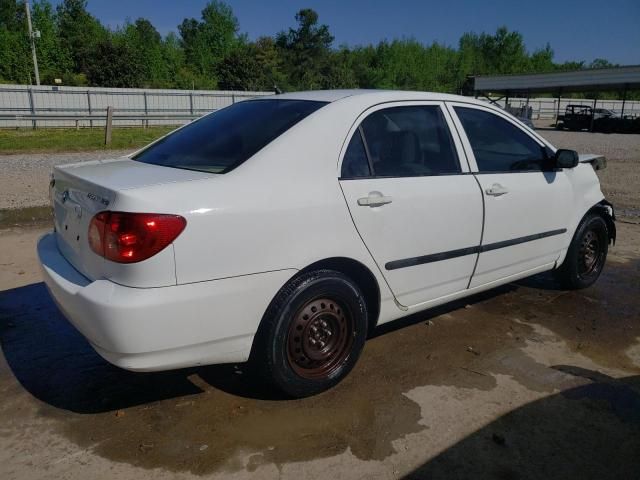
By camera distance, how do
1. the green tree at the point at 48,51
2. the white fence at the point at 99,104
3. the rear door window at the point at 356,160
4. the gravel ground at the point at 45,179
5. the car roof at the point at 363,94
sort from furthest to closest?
the green tree at the point at 48,51
the white fence at the point at 99,104
the gravel ground at the point at 45,179
the car roof at the point at 363,94
the rear door window at the point at 356,160

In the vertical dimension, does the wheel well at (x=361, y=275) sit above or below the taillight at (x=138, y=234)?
below

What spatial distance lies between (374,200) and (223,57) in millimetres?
69077

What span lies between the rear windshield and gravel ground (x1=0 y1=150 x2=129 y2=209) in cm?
543

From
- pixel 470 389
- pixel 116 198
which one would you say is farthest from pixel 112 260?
pixel 470 389

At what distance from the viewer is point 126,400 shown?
307cm

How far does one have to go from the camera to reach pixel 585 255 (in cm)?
491

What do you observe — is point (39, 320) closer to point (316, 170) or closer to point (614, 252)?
point (316, 170)

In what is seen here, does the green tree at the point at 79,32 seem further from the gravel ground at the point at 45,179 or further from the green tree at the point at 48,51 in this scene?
the gravel ground at the point at 45,179

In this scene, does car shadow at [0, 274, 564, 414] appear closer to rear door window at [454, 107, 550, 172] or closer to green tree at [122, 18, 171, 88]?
rear door window at [454, 107, 550, 172]

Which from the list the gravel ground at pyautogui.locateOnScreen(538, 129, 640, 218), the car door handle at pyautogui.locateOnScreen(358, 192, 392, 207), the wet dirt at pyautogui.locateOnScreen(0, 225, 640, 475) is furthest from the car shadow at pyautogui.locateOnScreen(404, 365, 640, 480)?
the gravel ground at pyautogui.locateOnScreen(538, 129, 640, 218)

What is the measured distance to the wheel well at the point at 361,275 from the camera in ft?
9.73

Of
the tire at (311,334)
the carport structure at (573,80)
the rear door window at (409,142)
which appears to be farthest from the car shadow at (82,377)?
the carport structure at (573,80)

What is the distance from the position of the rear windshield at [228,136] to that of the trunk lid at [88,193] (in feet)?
0.53

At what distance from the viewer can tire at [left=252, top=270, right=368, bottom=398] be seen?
2816 mm
